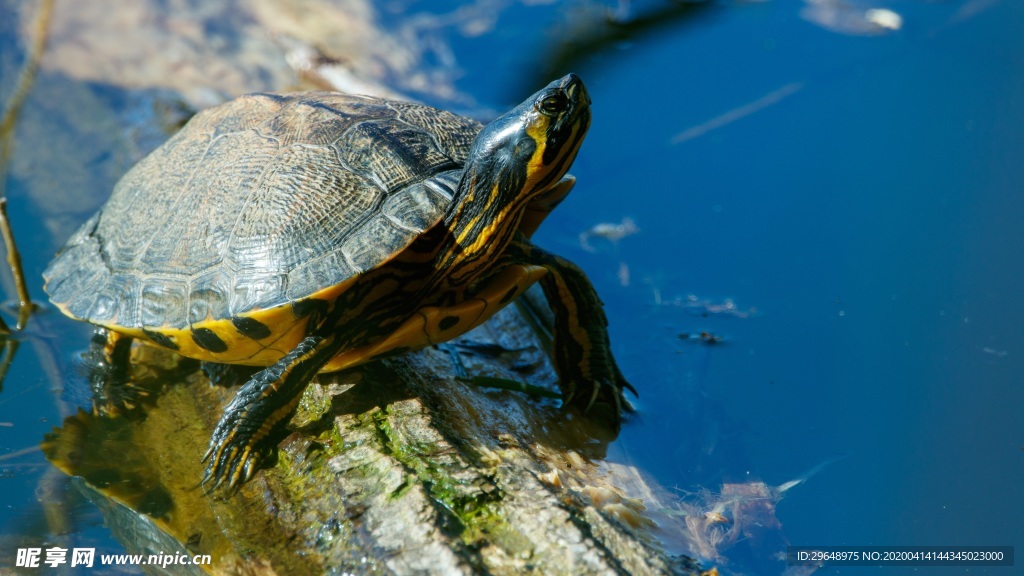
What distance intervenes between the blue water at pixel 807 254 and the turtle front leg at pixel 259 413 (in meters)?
0.65

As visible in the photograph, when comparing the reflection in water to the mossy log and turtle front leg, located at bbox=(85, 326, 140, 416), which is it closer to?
the mossy log

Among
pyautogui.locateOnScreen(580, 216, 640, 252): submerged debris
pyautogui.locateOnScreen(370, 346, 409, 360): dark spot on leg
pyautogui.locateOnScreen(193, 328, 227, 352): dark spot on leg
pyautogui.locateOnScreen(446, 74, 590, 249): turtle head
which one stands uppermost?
pyautogui.locateOnScreen(446, 74, 590, 249): turtle head

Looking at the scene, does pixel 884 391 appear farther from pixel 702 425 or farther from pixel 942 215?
pixel 942 215

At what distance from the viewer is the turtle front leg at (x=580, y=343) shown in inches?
154

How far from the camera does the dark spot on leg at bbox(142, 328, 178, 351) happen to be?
12.2ft

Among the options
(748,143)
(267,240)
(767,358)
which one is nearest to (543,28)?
(748,143)

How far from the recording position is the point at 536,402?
4.07 metres

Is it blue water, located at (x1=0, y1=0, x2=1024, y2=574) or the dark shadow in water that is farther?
the dark shadow in water

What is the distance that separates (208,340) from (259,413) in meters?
0.48

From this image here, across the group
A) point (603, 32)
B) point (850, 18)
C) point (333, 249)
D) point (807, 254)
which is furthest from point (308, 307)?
point (850, 18)

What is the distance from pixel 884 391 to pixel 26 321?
4944mm

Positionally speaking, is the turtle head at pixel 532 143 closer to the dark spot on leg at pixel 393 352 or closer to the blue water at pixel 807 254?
the dark spot on leg at pixel 393 352

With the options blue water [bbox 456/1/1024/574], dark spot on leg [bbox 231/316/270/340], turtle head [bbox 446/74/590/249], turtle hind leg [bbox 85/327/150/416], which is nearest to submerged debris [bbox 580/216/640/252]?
blue water [bbox 456/1/1024/574]

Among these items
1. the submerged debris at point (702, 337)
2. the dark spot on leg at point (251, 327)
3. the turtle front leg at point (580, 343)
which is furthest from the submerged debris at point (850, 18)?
the dark spot on leg at point (251, 327)
